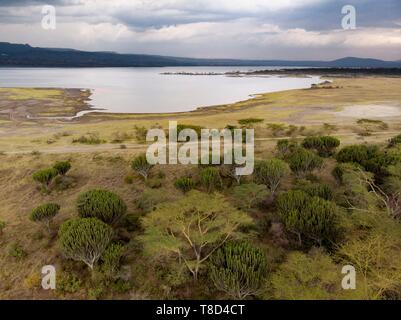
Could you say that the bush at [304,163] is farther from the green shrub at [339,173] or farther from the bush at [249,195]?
the bush at [249,195]

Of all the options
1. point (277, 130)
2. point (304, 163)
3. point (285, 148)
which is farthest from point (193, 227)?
point (277, 130)

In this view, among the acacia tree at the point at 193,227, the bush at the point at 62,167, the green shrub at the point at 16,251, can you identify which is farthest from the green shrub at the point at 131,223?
the bush at the point at 62,167

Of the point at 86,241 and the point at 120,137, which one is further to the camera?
the point at 120,137

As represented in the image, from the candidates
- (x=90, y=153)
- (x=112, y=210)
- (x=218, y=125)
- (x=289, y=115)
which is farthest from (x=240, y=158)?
(x=289, y=115)

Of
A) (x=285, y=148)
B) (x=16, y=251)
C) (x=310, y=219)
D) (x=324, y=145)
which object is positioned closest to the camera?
(x=310, y=219)

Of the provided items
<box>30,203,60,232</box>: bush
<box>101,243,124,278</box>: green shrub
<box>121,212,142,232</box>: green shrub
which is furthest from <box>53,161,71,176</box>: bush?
<box>101,243,124,278</box>: green shrub

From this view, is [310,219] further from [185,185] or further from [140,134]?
[140,134]
